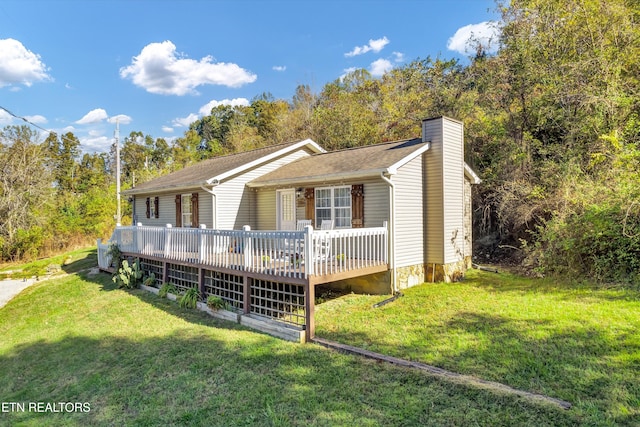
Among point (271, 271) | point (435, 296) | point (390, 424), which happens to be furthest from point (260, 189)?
point (390, 424)

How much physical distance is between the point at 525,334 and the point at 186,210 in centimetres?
1200

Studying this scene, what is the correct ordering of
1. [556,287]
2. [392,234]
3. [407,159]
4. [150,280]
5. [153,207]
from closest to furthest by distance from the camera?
[556,287] → [392,234] → [407,159] → [150,280] → [153,207]

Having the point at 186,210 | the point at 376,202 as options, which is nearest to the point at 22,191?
the point at 186,210

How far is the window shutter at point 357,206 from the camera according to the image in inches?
375

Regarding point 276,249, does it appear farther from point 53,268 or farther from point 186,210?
point 53,268

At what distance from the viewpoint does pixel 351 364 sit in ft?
17.2

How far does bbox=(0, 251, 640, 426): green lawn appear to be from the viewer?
13.2 feet

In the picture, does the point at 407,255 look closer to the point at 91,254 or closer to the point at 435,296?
the point at 435,296

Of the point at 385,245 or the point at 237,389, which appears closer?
the point at 237,389

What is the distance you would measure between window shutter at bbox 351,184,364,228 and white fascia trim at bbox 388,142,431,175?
1.14 meters

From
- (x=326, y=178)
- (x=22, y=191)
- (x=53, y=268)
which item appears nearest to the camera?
(x=326, y=178)

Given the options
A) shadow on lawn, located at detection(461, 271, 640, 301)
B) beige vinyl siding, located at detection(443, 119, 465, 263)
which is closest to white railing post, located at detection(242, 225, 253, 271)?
beige vinyl siding, located at detection(443, 119, 465, 263)

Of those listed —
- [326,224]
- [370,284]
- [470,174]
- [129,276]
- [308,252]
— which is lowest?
[129,276]

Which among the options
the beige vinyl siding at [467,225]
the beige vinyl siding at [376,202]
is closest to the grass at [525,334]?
the beige vinyl siding at [376,202]
